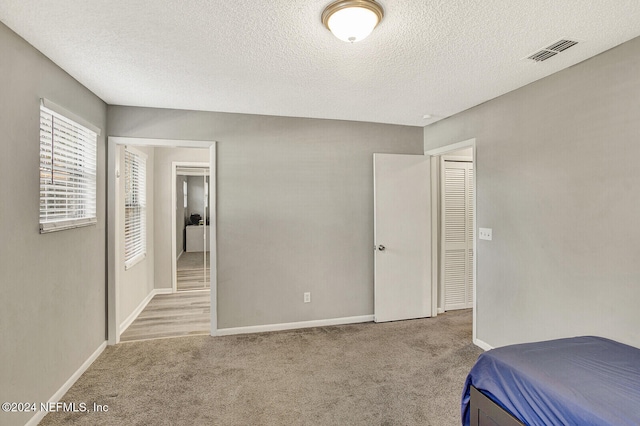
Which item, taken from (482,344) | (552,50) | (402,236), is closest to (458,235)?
(402,236)

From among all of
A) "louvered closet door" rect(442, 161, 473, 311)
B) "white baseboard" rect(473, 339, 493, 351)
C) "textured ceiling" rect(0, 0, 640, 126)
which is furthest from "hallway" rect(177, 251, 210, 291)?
"white baseboard" rect(473, 339, 493, 351)

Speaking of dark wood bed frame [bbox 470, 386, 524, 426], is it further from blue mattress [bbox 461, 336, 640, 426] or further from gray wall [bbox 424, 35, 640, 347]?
gray wall [bbox 424, 35, 640, 347]

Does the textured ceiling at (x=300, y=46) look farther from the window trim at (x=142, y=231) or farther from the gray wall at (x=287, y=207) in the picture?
the window trim at (x=142, y=231)

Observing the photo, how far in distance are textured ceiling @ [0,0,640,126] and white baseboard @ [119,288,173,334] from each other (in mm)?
2508

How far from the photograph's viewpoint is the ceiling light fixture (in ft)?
5.54

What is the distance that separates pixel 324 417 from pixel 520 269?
6.73ft

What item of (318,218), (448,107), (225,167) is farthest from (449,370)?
(225,167)

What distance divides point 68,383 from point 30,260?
1.11 m

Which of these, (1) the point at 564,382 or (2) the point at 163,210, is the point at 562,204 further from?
(2) the point at 163,210

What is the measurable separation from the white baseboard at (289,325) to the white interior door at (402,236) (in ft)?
0.84

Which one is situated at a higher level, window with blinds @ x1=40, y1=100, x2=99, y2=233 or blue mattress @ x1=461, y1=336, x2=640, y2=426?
window with blinds @ x1=40, y1=100, x2=99, y2=233

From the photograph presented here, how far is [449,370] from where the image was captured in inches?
112

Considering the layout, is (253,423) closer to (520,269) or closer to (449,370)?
(449,370)

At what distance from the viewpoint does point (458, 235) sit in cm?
455
